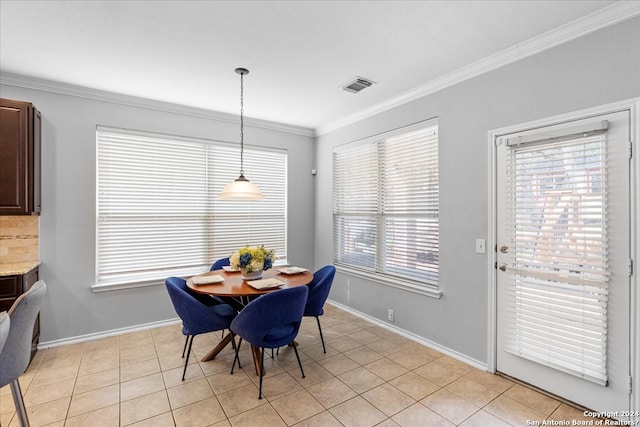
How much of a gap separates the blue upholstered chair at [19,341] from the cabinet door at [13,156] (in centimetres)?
168

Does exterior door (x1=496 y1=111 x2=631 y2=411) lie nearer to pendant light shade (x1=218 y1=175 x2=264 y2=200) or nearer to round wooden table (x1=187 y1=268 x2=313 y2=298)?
round wooden table (x1=187 y1=268 x2=313 y2=298)

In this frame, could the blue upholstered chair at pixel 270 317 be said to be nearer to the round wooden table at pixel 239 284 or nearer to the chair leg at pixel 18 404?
the round wooden table at pixel 239 284

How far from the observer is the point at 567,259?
7.57 ft

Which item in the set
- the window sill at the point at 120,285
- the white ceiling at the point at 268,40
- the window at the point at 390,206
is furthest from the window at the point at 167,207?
the window at the point at 390,206

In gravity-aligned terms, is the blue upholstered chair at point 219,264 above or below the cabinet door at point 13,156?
below

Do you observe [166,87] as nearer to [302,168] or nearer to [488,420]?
[302,168]

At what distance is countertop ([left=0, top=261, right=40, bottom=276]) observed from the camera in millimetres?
2734

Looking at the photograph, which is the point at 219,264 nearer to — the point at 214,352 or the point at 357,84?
the point at 214,352

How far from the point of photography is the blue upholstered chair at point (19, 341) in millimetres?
1625

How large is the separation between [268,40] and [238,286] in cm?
204

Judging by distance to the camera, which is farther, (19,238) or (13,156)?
(19,238)

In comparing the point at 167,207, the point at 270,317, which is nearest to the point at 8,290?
the point at 167,207

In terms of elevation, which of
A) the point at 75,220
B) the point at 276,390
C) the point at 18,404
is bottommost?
the point at 276,390

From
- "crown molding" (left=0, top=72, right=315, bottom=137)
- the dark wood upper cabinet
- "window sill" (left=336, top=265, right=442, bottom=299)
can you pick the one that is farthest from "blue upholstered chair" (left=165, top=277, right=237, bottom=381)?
"crown molding" (left=0, top=72, right=315, bottom=137)
